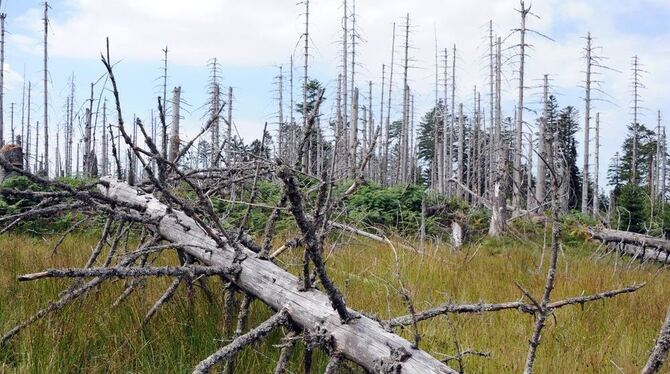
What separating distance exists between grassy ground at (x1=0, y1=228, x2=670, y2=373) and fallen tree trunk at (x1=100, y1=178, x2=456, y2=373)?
0.24 m

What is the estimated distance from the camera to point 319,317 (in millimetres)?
2492

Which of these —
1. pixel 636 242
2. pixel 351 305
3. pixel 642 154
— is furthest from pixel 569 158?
pixel 642 154

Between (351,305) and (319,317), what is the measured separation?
2081 millimetres

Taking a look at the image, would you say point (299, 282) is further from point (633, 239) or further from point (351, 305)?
point (633, 239)

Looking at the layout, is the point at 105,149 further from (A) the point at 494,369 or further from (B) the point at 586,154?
(A) the point at 494,369

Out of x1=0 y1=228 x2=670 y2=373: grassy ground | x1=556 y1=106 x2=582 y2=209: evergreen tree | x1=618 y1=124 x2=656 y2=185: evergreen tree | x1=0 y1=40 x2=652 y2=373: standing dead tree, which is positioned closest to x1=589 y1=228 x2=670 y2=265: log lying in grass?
x1=556 y1=106 x2=582 y2=209: evergreen tree

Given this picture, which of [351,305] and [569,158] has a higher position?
[569,158]

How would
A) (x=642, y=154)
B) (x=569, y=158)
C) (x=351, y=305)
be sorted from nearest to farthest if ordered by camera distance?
(x=569, y=158) < (x=351, y=305) < (x=642, y=154)

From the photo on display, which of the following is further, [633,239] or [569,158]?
[633,239]

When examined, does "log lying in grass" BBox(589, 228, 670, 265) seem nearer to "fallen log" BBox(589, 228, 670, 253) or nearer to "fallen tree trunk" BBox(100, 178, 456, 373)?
"fallen log" BBox(589, 228, 670, 253)

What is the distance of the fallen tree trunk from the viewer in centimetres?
215

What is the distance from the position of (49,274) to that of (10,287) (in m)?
2.62

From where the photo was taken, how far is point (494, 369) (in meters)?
3.48

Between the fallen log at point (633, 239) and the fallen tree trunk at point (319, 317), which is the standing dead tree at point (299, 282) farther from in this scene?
the fallen log at point (633, 239)
